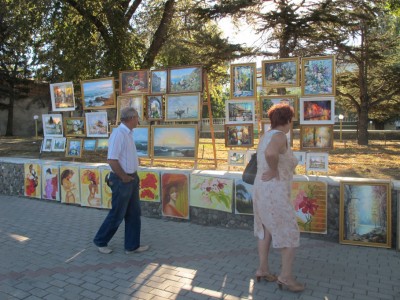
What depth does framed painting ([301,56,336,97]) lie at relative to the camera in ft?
18.4

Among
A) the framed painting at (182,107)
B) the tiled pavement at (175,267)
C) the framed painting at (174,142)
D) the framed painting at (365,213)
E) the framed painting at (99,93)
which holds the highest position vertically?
the framed painting at (99,93)

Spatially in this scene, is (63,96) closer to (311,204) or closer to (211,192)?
(211,192)

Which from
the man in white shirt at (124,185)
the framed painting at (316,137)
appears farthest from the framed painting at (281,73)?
the man in white shirt at (124,185)

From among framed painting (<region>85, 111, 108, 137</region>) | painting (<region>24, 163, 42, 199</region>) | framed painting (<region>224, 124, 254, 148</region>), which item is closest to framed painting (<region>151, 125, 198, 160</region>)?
framed painting (<region>224, 124, 254, 148</region>)

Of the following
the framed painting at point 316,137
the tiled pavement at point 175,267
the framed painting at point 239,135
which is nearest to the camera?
the tiled pavement at point 175,267

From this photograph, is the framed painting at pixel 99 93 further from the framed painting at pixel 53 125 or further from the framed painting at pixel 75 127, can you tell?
the framed painting at pixel 53 125

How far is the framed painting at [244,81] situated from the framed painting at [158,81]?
1.43 m

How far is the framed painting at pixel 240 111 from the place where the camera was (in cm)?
636

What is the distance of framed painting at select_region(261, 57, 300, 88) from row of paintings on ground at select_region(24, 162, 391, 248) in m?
1.75

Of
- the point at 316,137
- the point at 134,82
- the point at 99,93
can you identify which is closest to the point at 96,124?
the point at 99,93

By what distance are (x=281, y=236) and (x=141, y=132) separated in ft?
14.8

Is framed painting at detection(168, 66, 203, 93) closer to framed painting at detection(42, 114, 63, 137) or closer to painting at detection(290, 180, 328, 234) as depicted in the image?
painting at detection(290, 180, 328, 234)

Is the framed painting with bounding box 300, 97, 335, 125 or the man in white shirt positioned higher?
the framed painting with bounding box 300, 97, 335, 125

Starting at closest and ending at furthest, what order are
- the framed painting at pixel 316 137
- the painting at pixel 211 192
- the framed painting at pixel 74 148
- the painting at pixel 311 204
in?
1. the painting at pixel 311 204
2. the painting at pixel 211 192
3. the framed painting at pixel 316 137
4. the framed painting at pixel 74 148
